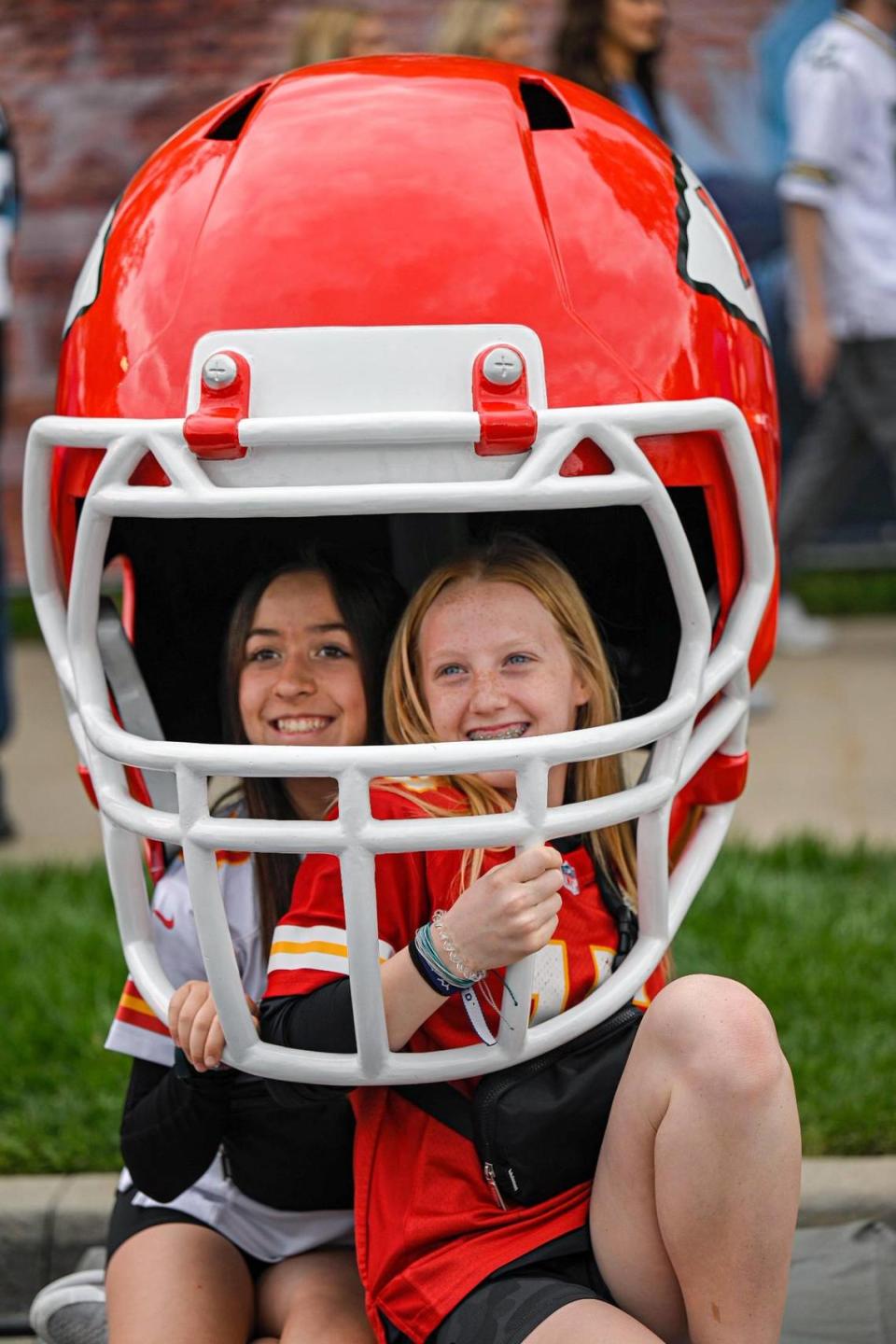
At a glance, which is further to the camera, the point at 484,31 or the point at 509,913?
the point at 484,31

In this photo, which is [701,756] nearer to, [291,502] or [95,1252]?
[291,502]

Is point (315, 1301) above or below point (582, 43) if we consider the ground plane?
below

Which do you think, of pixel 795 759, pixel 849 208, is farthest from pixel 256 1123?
pixel 849 208

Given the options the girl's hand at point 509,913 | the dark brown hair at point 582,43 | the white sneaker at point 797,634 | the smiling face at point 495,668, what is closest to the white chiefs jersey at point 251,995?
the smiling face at point 495,668

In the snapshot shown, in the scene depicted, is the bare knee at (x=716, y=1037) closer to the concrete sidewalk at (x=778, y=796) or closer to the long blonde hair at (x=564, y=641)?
the long blonde hair at (x=564, y=641)

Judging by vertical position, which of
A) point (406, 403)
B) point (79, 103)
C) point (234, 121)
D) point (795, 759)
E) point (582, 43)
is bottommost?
point (795, 759)

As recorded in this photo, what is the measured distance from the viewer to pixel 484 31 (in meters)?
4.68

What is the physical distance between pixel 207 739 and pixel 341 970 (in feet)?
2.14

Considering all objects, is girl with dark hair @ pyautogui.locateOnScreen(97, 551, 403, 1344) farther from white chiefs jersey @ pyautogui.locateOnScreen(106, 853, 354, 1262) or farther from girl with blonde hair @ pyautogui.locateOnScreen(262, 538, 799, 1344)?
girl with blonde hair @ pyautogui.locateOnScreen(262, 538, 799, 1344)

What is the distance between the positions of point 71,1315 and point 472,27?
3457 millimetres

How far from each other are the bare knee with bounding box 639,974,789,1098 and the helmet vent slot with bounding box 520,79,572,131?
98 cm

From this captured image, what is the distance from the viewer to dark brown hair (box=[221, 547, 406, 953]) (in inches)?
88.4

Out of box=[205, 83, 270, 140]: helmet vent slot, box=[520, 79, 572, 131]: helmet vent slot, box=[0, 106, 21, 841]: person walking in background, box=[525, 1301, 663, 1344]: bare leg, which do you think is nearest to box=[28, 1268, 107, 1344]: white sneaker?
box=[525, 1301, 663, 1344]: bare leg

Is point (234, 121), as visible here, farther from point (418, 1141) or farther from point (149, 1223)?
point (149, 1223)
